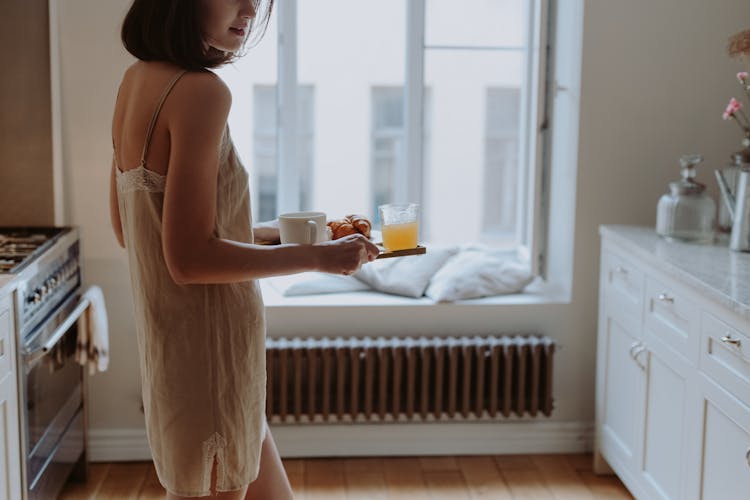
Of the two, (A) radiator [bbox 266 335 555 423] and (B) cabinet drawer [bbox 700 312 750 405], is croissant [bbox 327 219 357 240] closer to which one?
(B) cabinet drawer [bbox 700 312 750 405]

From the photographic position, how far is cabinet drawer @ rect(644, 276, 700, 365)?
7.80 feet

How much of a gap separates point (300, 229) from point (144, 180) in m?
0.32

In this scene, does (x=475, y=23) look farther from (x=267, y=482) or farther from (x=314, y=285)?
(x=267, y=482)

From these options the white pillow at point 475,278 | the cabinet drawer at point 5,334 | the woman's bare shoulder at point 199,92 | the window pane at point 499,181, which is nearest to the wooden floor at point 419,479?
the white pillow at point 475,278

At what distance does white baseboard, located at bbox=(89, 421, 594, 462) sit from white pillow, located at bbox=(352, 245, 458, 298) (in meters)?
0.49

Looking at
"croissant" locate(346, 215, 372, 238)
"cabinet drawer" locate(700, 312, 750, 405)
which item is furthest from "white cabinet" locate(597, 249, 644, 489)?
"croissant" locate(346, 215, 372, 238)

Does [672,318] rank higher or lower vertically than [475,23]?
lower

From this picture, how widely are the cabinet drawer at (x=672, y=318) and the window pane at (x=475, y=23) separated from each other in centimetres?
130

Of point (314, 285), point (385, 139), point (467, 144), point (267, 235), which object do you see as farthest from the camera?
point (385, 139)

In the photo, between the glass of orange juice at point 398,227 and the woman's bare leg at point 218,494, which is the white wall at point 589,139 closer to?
the glass of orange juice at point 398,227

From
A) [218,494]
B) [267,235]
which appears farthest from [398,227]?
[218,494]

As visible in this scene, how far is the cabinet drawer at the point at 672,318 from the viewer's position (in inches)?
93.6

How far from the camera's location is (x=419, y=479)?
3.26 metres

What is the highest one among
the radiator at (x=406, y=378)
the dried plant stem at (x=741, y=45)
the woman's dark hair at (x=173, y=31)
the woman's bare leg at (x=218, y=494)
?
the dried plant stem at (x=741, y=45)
